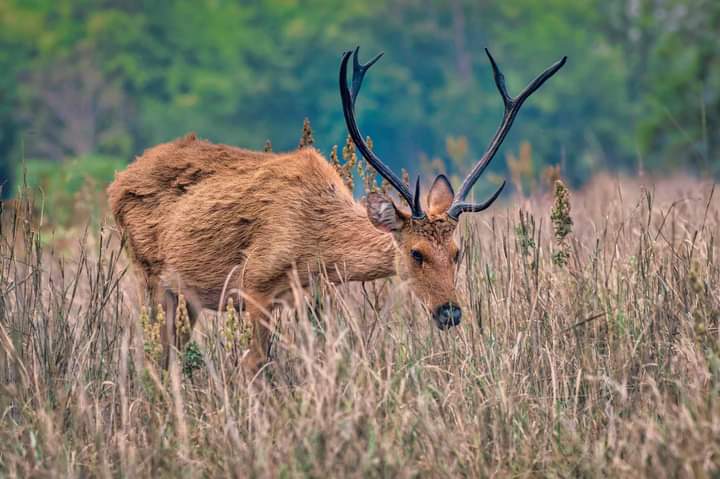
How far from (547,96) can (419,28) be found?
6.83m

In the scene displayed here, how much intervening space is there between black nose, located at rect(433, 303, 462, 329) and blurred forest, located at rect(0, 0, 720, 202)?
33440 millimetres

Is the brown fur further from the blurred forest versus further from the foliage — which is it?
the blurred forest

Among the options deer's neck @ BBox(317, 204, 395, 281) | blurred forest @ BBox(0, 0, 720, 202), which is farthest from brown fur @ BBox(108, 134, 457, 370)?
blurred forest @ BBox(0, 0, 720, 202)

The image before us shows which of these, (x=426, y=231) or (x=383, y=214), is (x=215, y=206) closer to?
(x=383, y=214)

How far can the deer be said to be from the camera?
6.03 meters

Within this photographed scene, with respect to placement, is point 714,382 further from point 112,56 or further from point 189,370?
point 112,56

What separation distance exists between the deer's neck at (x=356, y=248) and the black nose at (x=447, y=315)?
541 millimetres

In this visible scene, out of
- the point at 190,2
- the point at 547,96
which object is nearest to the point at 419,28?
the point at 547,96

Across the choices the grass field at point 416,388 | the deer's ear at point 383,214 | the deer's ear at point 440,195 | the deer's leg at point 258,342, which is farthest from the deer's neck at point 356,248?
the deer's leg at point 258,342

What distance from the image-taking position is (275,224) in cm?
648

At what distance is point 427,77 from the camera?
49562mm

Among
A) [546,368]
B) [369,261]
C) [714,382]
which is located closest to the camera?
[714,382]

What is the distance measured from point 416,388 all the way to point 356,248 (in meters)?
1.40

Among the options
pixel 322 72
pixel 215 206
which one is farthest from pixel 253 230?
pixel 322 72
